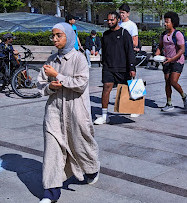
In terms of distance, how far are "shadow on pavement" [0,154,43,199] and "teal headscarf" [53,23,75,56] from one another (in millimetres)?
1382

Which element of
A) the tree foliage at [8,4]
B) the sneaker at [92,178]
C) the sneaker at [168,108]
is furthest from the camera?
the tree foliage at [8,4]

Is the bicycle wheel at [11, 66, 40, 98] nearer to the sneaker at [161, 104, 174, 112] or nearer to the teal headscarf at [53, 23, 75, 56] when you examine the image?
the sneaker at [161, 104, 174, 112]

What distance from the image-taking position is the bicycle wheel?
34.9 ft

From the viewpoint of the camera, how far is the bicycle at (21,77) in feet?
34.8

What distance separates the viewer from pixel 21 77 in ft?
35.8

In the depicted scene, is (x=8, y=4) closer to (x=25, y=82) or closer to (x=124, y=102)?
(x=25, y=82)

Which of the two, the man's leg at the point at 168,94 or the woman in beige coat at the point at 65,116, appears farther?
the man's leg at the point at 168,94

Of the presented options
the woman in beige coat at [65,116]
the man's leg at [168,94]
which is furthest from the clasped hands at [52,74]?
the man's leg at [168,94]

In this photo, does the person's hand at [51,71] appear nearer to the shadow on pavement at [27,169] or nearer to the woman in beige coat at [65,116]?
the woman in beige coat at [65,116]

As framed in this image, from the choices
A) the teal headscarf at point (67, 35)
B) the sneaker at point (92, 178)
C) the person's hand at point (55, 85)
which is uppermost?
the teal headscarf at point (67, 35)

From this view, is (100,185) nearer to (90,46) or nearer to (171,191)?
(171,191)

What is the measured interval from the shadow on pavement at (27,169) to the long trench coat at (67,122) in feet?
1.38

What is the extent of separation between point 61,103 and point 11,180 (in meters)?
1.16

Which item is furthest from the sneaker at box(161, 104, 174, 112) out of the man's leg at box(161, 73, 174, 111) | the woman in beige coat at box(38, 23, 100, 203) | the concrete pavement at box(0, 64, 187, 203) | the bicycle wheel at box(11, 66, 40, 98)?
the woman in beige coat at box(38, 23, 100, 203)
